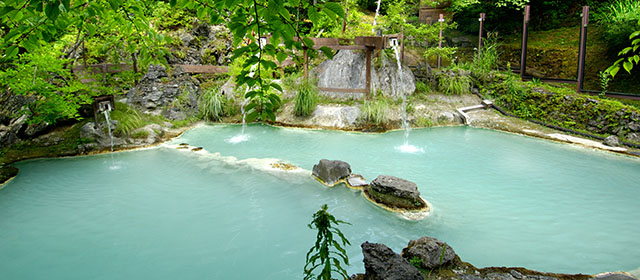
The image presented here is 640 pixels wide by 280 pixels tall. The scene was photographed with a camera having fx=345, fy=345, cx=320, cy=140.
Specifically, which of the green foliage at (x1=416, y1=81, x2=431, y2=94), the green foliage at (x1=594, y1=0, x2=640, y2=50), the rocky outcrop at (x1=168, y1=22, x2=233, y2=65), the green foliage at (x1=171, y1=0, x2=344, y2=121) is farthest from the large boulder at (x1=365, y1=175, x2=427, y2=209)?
the rocky outcrop at (x1=168, y1=22, x2=233, y2=65)

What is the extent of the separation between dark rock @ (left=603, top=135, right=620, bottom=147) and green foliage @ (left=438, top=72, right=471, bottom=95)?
13.7 ft

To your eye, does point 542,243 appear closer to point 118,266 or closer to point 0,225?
A: point 118,266

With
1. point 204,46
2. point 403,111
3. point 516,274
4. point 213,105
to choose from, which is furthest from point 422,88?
point 516,274

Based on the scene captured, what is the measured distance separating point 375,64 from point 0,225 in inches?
379

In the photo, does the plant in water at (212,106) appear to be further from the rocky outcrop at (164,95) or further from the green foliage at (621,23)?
the green foliage at (621,23)

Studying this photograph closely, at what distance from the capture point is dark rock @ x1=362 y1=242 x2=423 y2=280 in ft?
8.41

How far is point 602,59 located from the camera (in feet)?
36.3

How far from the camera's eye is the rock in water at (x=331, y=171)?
18.2 feet

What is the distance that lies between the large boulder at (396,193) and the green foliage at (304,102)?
5.12m

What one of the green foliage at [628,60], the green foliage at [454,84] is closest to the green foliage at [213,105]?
the green foliage at [454,84]

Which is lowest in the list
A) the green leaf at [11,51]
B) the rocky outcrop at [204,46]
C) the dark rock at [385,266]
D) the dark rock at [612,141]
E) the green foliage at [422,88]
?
the dark rock at [385,266]

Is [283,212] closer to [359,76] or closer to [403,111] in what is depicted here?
[403,111]

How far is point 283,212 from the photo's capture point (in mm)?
4605

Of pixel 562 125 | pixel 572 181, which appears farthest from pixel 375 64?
pixel 572 181
